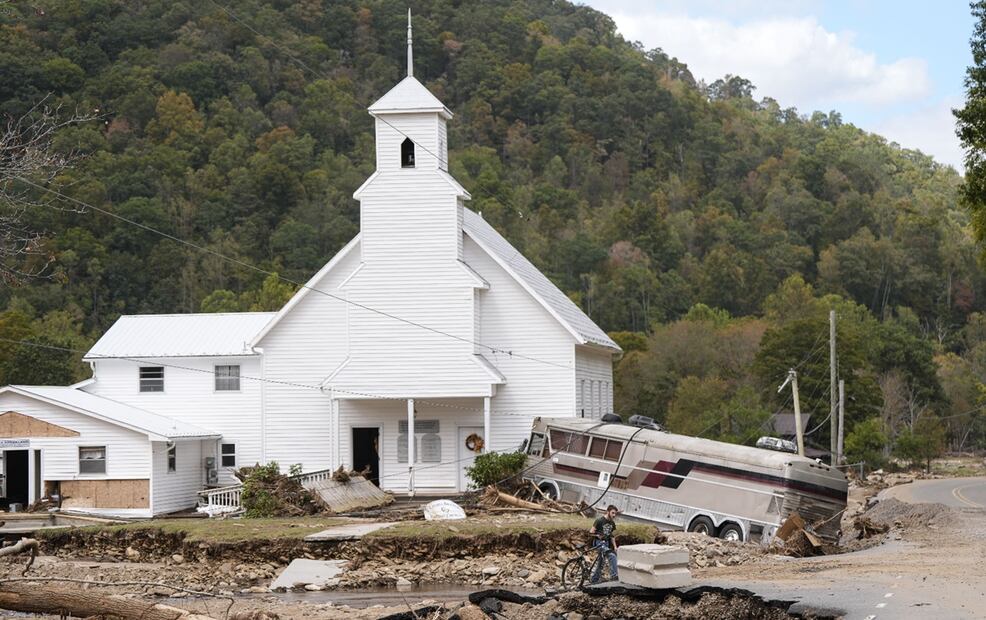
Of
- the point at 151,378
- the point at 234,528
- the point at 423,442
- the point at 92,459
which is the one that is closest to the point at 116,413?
the point at 92,459

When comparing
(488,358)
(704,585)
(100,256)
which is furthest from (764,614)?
(100,256)

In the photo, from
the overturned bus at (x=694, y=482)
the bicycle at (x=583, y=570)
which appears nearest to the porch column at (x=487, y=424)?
the overturned bus at (x=694, y=482)

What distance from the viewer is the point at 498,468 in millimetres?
40750

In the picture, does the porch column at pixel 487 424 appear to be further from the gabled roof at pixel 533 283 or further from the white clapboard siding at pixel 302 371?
the white clapboard siding at pixel 302 371

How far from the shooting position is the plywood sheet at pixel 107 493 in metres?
43.4

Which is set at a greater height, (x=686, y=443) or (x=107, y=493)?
(x=686, y=443)

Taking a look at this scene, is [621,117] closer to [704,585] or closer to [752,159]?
[752,159]

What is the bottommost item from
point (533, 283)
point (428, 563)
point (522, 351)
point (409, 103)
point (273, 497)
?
point (428, 563)

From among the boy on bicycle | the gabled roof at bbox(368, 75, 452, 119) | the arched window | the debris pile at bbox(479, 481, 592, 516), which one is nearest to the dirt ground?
the debris pile at bbox(479, 481, 592, 516)

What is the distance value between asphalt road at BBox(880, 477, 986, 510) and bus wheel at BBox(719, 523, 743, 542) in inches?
620

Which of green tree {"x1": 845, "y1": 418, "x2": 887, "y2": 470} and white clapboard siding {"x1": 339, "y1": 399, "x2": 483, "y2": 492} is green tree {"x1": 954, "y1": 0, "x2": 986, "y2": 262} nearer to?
white clapboard siding {"x1": 339, "y1": 399, "x2": 483, "y2": 492}

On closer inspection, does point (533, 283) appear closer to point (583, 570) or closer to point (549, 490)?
point (549, 490)

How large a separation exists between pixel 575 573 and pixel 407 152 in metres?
22.6

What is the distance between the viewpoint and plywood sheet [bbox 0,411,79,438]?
143ft
